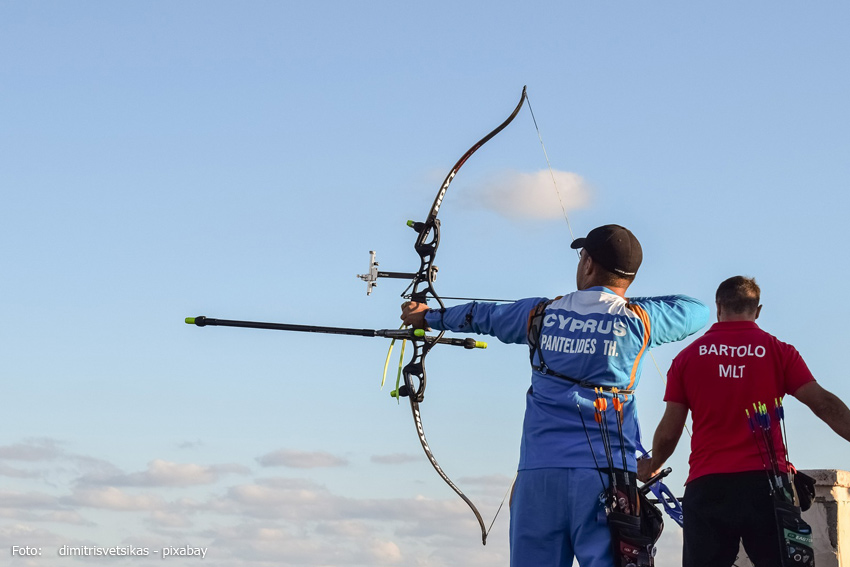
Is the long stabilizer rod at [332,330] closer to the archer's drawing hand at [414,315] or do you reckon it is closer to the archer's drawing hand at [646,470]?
the archer's drawing hand at [414,315]

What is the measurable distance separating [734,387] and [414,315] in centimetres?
145

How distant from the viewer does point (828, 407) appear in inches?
175

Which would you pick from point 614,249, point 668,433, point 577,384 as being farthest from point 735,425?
point 614,249

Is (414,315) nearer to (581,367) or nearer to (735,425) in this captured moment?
(581,367)

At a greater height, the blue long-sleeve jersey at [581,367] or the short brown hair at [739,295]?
the short brown hair at [739,295]

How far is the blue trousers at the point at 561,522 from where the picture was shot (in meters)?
3.96

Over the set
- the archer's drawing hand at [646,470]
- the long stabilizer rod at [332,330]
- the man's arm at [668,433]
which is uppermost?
the long stabilizer rod at [332,330]

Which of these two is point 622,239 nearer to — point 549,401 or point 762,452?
point 549,401

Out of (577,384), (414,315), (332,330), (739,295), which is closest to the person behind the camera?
(577,384)

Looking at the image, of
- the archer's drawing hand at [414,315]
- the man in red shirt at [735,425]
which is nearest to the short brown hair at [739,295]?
the man in red shirt at [735,425]

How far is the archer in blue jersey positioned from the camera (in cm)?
402

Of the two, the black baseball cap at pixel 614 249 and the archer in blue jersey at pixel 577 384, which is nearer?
the archer in blue jersey at pixel 577 384

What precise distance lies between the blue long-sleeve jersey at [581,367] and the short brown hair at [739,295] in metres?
0.45

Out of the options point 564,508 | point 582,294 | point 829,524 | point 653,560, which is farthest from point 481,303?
point 829,524
